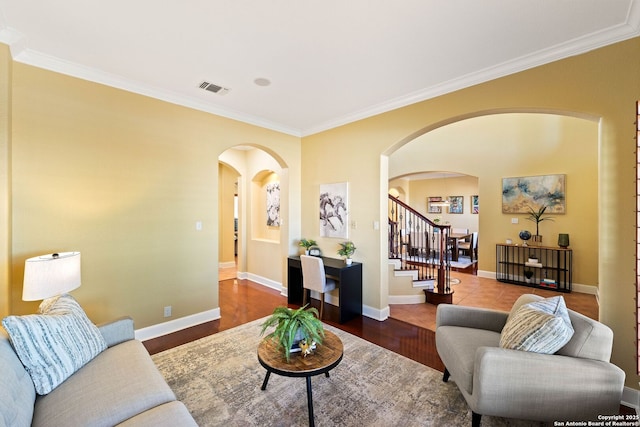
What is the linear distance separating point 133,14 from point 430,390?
3.79 m

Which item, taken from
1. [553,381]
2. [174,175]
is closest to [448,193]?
[553,381]

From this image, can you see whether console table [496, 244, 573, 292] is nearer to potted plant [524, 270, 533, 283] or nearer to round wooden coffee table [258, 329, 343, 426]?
potted plant [524, 270, 533, 283]

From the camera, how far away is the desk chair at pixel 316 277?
3.69m

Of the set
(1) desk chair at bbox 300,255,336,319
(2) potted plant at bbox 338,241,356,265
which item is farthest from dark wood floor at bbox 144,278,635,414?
(2) potted plant at bbox 338,241,356,265

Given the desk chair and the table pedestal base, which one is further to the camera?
the table pedestal base

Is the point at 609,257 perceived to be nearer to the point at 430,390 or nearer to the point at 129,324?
the point at 430,390

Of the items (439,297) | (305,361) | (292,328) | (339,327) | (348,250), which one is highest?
(348,250)

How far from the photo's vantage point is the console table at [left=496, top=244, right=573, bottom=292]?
17.2 feet

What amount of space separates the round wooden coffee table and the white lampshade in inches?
63.9

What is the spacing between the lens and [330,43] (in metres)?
2.32

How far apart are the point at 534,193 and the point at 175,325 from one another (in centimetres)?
708

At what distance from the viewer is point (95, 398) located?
55.7 inches

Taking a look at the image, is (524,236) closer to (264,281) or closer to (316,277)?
(316,277)

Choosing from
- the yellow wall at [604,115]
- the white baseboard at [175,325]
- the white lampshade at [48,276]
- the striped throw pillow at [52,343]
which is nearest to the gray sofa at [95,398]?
the striped throw pillow at [52,343]
